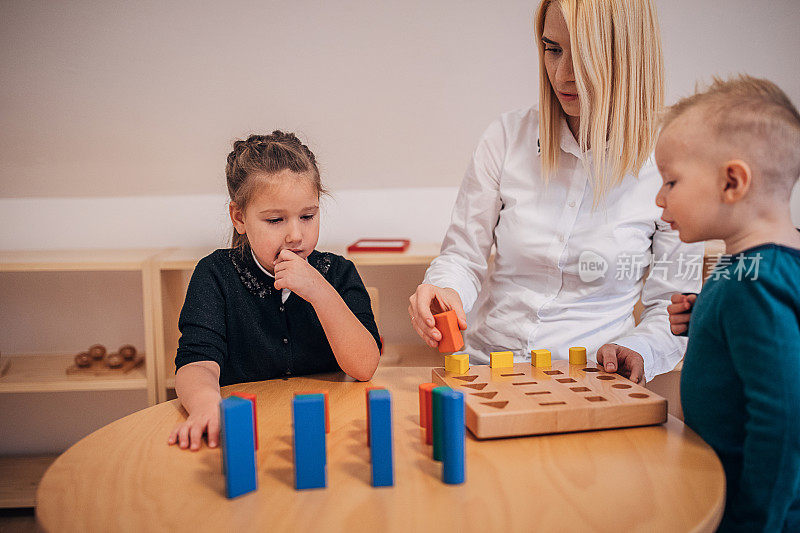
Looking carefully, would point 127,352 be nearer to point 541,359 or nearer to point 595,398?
point 541,359

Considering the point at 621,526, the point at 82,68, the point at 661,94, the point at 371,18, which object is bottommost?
the point at 621,526

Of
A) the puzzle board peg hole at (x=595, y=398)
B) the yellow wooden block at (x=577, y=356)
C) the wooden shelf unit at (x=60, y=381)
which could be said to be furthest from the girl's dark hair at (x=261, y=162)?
the wooden shelf unit at (x=60, y=381)

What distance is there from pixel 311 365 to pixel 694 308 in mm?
737

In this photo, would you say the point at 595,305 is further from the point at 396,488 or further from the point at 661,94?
the point at 396,488

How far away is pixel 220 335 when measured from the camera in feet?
4.19

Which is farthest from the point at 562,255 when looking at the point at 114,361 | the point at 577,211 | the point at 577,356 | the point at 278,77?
the point at 114,361

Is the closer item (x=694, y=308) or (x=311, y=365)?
(x=694, y=308)

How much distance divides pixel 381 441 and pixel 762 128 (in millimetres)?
646

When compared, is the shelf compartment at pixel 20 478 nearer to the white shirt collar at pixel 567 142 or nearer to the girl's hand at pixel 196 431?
the girl's hand at pixel 196 431

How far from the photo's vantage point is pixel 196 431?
0.90m

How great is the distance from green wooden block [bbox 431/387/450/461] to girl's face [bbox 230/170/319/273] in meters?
0.58

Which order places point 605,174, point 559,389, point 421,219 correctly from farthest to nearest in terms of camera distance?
point 421,219
point 605,174
point 559,389

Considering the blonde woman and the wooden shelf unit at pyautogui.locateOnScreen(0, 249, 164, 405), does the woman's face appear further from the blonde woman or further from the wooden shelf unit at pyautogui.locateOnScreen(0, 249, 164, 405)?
the wooden shelf unit at pyautogui.locateOnScreen(0, 249, 164, 405)

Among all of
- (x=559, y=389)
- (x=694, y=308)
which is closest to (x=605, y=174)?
(x=694, y=308)
